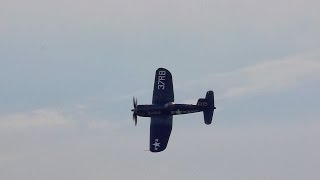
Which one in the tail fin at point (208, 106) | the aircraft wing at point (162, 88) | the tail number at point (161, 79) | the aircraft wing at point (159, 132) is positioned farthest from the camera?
the tail number at point (161, 79)

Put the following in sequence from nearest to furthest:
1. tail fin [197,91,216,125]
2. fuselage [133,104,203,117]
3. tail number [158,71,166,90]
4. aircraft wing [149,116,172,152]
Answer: aircraft wing [149,116,172,152] → tail fin [197,91,216,125] → fuselage [133,104,203,117] → tail number [158,71,166,90]

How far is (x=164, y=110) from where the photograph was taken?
13838cm

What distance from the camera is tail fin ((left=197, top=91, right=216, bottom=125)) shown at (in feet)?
→ 452

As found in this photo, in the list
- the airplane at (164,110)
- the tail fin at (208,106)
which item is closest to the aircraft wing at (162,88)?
the airplane at (164,110)

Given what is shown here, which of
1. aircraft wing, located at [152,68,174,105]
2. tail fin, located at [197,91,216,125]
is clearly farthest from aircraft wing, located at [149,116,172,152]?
tail fin, located at [197,91,216,125]

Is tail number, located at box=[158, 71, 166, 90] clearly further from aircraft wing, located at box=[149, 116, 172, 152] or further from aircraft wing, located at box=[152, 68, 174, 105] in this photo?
aircraft wing, located at box=[149, 116, 172, 152]

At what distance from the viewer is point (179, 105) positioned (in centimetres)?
13838

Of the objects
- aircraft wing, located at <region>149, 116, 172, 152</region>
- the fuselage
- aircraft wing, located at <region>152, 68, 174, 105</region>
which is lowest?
aircraft wing, located at <region>149, 116, 172, 152</region>

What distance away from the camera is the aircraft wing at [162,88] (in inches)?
5517

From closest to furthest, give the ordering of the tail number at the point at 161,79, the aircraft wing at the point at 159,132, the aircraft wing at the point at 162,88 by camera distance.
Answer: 1. the aircraft wing at the point at 159,132
2. the aircraft wing at the point at 162,88
3. the tail number at the point at 161,79

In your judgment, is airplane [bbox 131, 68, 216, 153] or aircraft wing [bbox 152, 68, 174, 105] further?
aircraft wing [bbox 152, 68, 174, 105]

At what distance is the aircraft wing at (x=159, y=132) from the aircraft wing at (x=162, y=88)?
10.2 feet

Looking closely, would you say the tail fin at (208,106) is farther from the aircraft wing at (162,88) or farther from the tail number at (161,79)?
the tail number at (161,79)

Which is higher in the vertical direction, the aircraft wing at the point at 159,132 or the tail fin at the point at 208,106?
the tail fin at the point at 208,106
